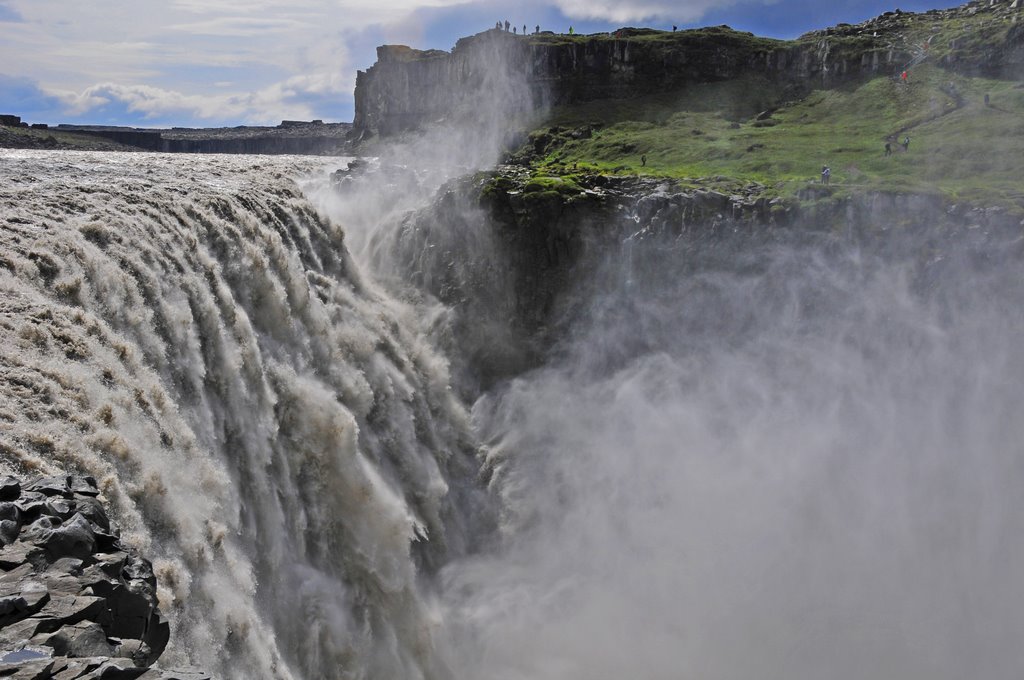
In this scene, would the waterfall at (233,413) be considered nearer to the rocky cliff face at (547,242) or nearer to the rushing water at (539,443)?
the rushing water at (539,443)

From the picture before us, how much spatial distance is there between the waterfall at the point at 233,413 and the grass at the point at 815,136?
18825 millimetres

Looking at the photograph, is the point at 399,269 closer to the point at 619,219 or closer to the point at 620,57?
the point at 619,219

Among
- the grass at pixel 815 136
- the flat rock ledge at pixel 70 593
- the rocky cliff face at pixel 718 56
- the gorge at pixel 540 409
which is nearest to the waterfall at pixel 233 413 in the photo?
the gorge at pixel 540 409

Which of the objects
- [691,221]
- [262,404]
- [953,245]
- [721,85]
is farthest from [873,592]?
[721,85]

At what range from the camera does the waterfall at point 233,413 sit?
503 inches

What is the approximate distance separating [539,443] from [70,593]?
24.9 m

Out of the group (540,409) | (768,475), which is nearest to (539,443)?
(540,409)

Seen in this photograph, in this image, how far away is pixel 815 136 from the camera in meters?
52.9

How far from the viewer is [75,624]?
7.73m

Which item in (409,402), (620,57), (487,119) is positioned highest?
(620,57)

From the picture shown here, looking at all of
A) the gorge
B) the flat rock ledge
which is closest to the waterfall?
the gorge

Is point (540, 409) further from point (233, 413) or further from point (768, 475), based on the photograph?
point (233, 413)

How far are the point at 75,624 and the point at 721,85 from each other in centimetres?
7352

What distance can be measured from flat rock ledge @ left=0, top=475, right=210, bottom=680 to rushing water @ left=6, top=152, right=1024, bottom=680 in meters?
1.79
